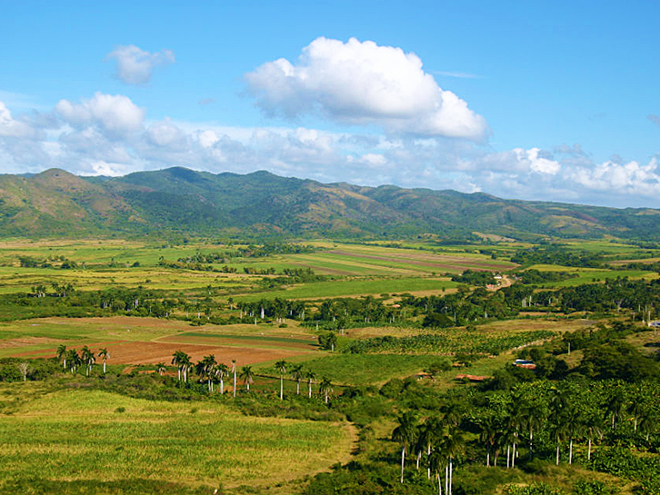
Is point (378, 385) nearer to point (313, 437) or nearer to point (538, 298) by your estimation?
point (313, 437)

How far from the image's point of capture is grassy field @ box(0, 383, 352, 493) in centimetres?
4653

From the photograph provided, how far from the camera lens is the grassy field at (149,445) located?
4653cm

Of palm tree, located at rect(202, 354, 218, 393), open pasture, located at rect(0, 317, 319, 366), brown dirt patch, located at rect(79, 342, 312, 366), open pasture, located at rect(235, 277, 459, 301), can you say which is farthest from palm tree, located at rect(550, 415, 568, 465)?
open pasture, located at rect(235, 277, 459, 301)

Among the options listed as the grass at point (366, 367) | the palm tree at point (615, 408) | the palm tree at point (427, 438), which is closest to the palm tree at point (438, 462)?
the palm tree at point (427, 438)

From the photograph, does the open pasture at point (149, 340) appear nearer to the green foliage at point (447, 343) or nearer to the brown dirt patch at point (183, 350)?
the brown dirt patch at point (183, 350)

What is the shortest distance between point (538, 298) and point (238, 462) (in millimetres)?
140529

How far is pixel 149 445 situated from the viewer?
5450 cm

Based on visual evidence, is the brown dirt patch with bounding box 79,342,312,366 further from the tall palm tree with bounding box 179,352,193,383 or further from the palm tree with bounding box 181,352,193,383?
the palm tree with bounding box 181,352,193,383

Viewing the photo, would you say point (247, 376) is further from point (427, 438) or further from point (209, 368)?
point (427, 438)

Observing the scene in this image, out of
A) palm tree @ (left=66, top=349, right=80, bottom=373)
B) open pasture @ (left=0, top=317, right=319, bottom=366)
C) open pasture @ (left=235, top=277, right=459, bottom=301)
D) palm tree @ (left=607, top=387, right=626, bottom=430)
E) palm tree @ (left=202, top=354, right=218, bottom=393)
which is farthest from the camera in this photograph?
open pasture @ (left=235, top=277, right=459, bottom=301)

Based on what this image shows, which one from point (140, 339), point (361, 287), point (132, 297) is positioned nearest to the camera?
point (140, 339)

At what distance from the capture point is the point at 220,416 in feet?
214

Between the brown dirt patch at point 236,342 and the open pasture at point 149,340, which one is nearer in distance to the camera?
the open pasture at point 149,340

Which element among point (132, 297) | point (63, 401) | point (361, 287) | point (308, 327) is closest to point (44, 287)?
point (132, 297)
